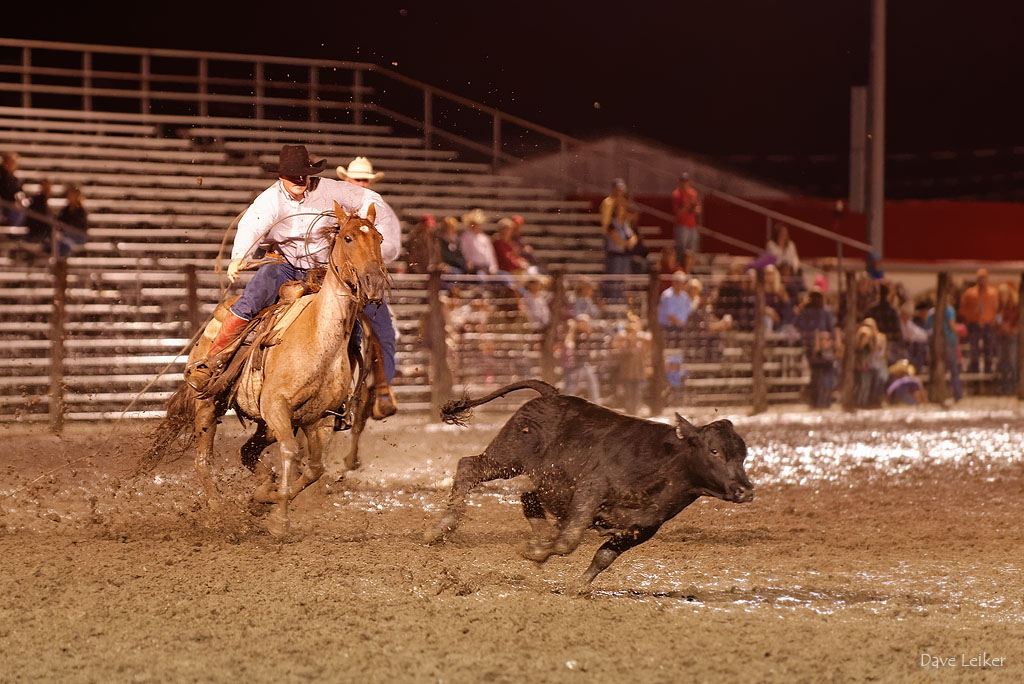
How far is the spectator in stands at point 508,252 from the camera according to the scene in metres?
13.5

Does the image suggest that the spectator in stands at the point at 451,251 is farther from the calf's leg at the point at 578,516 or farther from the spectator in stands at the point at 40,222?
the calf's leg at the point at 578,516

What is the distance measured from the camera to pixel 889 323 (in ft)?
48.5

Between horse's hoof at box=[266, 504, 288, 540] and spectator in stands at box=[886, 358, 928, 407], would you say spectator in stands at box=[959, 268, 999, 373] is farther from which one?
horse's hoof at box=[266, 504, 288, 540]

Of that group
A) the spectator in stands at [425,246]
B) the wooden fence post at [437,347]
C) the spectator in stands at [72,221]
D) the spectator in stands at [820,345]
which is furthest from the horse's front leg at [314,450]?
the spectator in stands at [820,345]

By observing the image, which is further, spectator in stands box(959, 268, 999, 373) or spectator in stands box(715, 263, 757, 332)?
spectator in stands box(959, 268, 999, 373)

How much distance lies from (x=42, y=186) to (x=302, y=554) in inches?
360

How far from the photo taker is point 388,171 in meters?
16.4

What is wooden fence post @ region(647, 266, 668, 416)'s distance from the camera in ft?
43.6

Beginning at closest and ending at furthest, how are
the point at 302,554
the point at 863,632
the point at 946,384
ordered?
the point at 863,632 < the point at 302,554 < the point at 946,384

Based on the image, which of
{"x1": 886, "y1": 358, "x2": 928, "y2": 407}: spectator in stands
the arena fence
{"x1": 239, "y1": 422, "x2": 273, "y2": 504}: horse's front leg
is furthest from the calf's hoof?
{"x1": 886, "y1": 358, "x2": 928, "y2": 407}: spectator in stands

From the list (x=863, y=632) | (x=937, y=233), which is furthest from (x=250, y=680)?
(x=937, y=233)

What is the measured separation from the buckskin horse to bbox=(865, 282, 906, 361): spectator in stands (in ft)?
30.8

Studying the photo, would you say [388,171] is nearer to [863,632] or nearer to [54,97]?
[54,97]

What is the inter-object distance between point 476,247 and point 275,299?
6424mm
